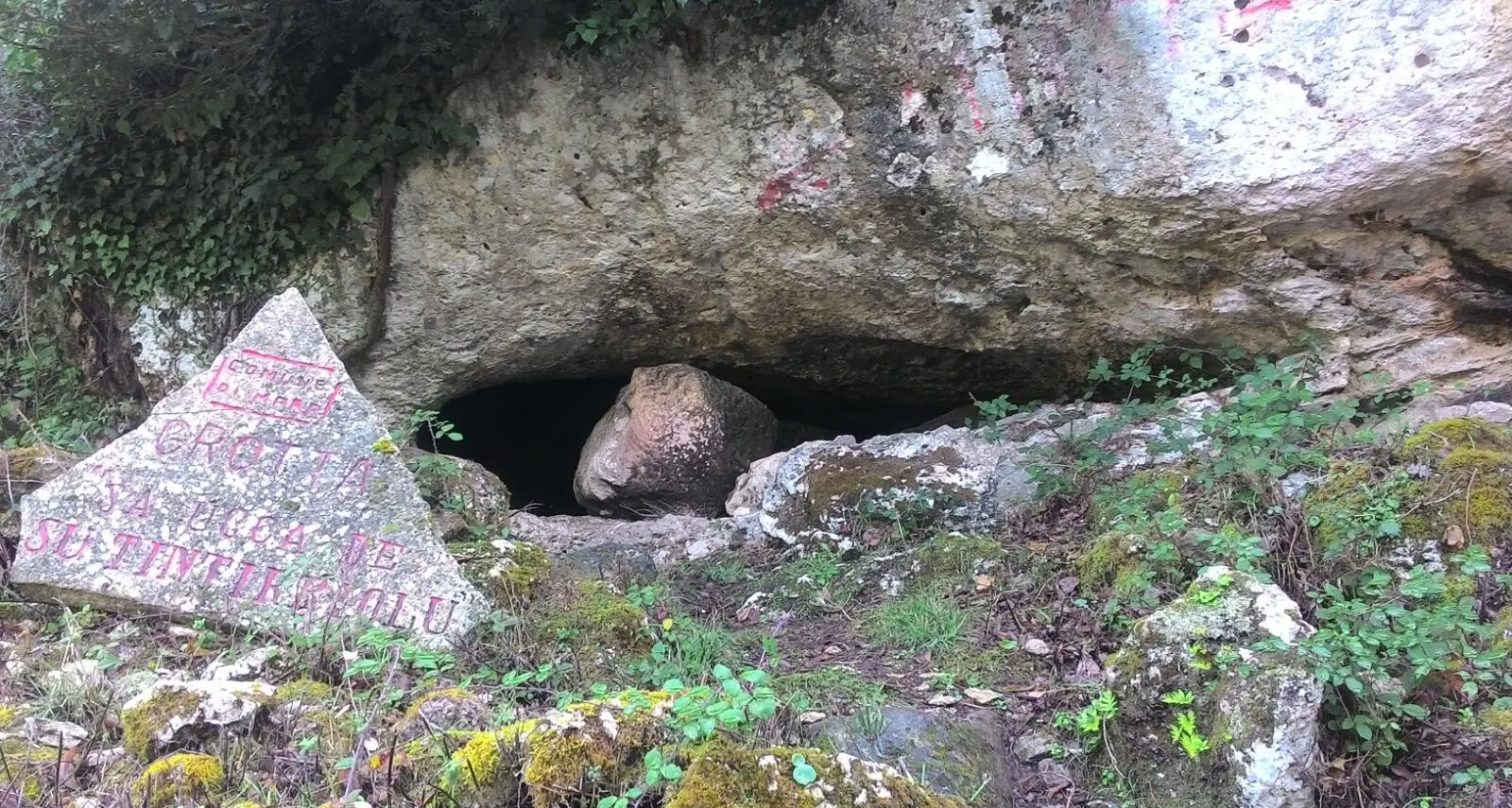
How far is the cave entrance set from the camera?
6.01m

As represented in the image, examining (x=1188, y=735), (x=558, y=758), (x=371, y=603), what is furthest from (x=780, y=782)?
(x=371, y=603)

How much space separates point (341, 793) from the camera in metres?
1.99

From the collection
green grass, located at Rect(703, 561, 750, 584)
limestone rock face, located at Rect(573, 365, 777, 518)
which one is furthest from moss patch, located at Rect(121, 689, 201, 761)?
limestone rock face, located at Rect(573, 365, 777, 518)

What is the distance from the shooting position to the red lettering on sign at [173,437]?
3.32 m

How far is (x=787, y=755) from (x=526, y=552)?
1777mm

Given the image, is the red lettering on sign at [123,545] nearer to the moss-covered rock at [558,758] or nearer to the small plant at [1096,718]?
the moss-covered rock at [558,758]

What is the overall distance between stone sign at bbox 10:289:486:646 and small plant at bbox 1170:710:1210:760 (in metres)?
1.96

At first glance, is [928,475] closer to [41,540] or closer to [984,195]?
[984,195]

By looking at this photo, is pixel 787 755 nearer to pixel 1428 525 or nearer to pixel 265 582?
pixel 265 582

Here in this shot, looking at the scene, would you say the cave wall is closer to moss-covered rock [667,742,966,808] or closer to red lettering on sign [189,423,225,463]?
red lettering on sign [189,423,225,463]

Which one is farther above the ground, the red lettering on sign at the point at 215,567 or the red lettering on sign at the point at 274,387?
the red lettering on sign at the point at 274,387

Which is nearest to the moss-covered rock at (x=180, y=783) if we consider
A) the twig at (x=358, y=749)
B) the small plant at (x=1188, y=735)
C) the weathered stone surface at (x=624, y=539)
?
the twig at (x=358, y=749)

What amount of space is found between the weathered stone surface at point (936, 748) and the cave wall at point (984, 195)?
2.50 m

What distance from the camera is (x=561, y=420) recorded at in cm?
695
